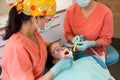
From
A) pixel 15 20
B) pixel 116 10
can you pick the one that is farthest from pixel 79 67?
pixel 116 10

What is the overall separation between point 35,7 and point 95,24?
27.6 inches

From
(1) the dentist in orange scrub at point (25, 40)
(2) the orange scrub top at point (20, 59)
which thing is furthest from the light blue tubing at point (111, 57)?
(2) the orange scrub top at point (20, 59)

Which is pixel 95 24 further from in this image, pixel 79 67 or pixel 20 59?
pixel 20 59

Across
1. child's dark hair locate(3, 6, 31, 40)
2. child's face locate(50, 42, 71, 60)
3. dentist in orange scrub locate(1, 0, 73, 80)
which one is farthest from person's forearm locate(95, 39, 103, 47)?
child's dark hair locate(3, 6, 31, 40)

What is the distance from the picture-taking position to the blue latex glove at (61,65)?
1.29 metres

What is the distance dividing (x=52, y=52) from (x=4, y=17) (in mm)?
747

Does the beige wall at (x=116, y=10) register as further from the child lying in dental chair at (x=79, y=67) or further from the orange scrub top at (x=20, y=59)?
the orange scrub top at (x=20, y=59)

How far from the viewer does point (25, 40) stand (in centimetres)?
124

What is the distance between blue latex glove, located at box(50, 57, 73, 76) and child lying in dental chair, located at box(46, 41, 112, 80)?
3cm

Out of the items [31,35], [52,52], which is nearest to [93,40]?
[52,52]

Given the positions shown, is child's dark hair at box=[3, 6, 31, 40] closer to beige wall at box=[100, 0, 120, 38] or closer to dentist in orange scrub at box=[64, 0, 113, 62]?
dentist in orange scrub at box=[64, 0, 113, 62]

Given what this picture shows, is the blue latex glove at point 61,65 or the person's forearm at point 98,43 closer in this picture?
the blue latex glove at point 61,65

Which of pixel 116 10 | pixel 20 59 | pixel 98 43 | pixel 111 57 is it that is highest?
pixel 20 59

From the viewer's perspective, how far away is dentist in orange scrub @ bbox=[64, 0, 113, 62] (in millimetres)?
1708
